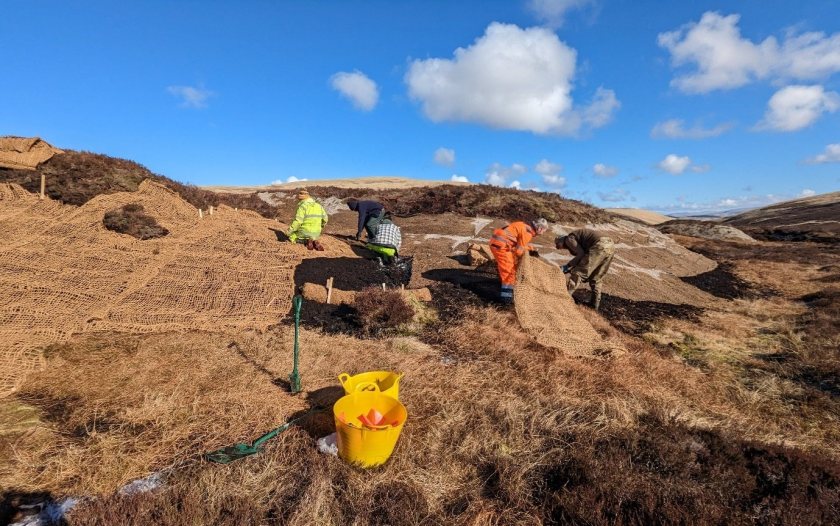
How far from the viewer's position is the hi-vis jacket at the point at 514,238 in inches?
340

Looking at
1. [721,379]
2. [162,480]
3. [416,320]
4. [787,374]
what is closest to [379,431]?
[162,480]

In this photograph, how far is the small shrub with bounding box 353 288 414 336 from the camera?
718cm

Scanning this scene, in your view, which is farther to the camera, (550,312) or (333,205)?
(333,205)

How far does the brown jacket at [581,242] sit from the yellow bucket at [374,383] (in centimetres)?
655

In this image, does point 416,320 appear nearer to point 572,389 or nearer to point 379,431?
point 572,389

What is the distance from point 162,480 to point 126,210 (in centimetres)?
919

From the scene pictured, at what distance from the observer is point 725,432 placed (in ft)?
14.3

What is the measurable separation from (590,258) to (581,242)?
468 millimetres

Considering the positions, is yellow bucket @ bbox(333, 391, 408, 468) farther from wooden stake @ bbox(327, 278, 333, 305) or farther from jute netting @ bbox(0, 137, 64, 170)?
jute netting @ bbox(0, 137, 64, 170)

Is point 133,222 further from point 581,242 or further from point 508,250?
point 581,242

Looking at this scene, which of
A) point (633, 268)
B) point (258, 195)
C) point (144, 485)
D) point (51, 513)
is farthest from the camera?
point (258, 195)

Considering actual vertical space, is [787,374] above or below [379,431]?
below

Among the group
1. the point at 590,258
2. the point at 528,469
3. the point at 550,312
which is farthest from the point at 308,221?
the point at 528,469

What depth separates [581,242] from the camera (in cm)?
940
